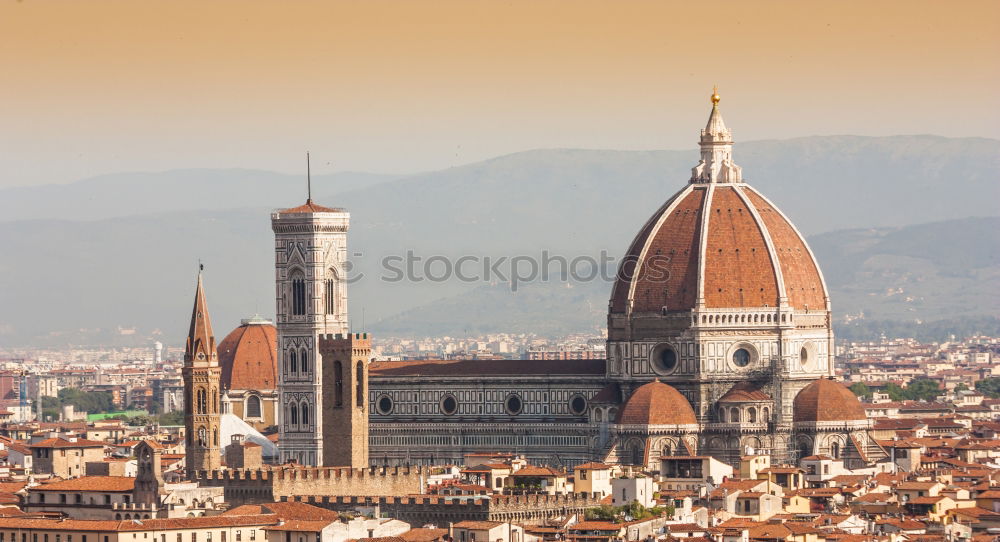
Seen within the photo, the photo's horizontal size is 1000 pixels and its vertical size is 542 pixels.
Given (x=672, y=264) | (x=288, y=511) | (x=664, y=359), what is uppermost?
(x=672, y=264)

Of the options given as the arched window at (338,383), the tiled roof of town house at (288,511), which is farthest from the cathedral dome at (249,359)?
the tiled roof of town house at (288,511)

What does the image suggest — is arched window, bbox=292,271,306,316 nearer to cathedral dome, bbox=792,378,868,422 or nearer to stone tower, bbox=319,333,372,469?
stone tower, bbox=319,333,372,469

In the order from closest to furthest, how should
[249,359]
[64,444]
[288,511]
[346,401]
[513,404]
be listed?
[288,511]
[346,401]
[64,444]
[513,404]
[249,359]

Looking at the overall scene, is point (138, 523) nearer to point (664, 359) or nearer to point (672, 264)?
point (664, 359)

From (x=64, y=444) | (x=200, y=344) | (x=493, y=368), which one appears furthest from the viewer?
(x=493, y=368)

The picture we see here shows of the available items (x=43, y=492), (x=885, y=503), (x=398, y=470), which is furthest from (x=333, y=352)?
(x=885, y=503)

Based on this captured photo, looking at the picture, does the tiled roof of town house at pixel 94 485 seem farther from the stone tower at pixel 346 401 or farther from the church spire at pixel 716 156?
the church spire at pixel 716 156

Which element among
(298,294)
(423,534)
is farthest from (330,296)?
(423,534)
